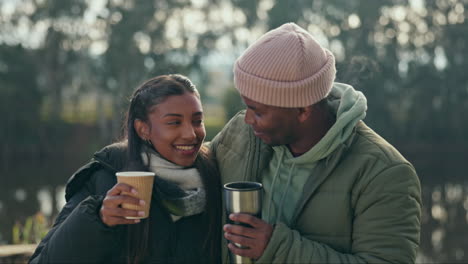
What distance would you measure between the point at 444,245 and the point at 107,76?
67.6ft

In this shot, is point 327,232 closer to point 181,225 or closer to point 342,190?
point 342,190

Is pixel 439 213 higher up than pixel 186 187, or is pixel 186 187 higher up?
pixel 186 187

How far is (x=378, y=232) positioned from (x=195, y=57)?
28.1 metres

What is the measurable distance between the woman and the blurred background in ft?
77.3

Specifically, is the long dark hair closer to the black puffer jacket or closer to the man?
the black puffer jacket

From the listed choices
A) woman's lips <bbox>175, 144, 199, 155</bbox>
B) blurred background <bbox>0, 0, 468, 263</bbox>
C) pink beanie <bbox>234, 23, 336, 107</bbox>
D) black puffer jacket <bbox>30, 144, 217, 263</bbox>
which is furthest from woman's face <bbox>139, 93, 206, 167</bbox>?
blurred background <bbox>0, 0, 468, 263</bbox>

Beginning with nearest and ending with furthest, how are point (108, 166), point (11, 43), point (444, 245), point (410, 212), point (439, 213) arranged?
point (410, 212)
point (108, 166)
point (444, 245)
point (439, 213)
point (11, 43)

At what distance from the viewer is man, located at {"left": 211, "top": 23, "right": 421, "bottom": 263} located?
2121 millimetres

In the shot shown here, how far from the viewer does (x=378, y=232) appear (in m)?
2.13

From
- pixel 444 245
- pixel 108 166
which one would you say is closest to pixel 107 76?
pixel 444 245

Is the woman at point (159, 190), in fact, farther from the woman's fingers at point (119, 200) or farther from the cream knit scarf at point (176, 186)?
the woman's fingers at point (119, 200)

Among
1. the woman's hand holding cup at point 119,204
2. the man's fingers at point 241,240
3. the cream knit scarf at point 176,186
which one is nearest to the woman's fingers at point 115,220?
the woman's hand holding cup at point 119,204

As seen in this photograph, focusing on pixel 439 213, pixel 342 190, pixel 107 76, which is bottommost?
pixel 439 213

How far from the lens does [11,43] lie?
28312mm
